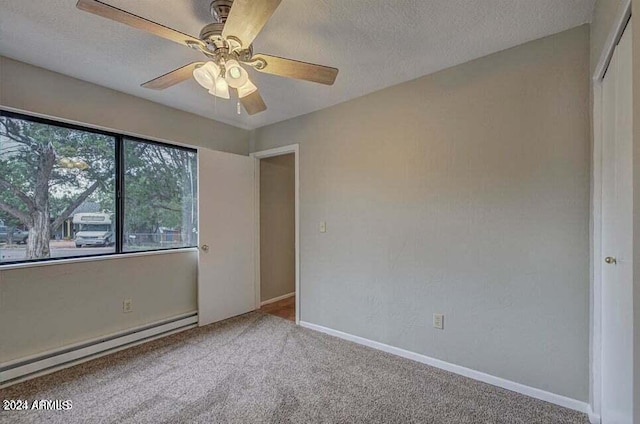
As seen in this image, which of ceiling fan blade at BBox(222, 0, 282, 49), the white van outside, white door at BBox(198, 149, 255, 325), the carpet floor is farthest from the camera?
white door at BBox(198, 149, 255, 325)

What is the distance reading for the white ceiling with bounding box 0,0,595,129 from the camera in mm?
1595

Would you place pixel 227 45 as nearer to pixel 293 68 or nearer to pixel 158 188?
pixel 293 68

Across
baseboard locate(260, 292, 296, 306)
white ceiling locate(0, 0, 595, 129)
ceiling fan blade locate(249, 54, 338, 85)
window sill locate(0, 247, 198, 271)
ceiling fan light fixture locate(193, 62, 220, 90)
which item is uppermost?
white ceiling locate(0, 0, 595, 129)

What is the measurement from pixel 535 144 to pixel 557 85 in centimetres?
37

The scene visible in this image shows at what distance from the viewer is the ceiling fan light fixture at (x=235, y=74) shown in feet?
4.86

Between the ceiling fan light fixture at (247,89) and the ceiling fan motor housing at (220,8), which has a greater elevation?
the ceiling fan motor housing at (220,8)

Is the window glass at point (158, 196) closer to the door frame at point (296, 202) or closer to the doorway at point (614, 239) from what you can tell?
the door frame at point (296, 202)

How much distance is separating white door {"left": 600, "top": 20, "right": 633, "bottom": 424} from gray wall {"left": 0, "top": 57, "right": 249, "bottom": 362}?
3350mm

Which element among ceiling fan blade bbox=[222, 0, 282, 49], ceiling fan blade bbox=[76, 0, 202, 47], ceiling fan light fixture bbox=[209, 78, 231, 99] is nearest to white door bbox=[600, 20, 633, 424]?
ceiling fan blade bbox=[222, 0, 282, 49]

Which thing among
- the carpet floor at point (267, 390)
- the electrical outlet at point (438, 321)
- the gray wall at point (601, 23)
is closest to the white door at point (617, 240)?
the gray wall at point (601, 23)

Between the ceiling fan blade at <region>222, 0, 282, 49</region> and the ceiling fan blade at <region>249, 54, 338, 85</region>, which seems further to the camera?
the ceiling fan blade at <region>249, 54, 338, 85</region>

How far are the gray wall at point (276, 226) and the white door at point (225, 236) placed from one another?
0.30 meters

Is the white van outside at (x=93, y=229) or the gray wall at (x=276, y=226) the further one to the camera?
the gray wall at (x=276, y=226)

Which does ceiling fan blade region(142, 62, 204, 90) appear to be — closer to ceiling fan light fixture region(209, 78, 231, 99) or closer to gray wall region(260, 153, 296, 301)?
ceiling fan light fixture region(209, 78, 231, 99)
